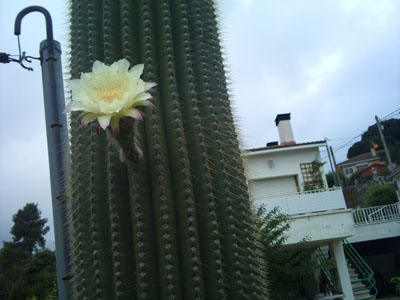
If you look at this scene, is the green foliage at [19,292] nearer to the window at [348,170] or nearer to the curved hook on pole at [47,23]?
the curved hook on pole at [47,23]

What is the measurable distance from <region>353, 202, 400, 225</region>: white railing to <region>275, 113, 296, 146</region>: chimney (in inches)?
189

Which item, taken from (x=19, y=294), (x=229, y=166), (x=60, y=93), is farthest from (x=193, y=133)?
(x=19, y=294)

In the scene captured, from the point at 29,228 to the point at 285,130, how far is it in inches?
1258

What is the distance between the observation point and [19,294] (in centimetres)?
651

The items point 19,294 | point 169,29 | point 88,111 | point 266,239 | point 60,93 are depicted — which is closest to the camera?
point 88,111

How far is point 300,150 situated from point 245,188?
16.1 m

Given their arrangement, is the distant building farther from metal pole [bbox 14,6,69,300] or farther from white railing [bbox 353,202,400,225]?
metal pole [bbox 14,6,69,300]

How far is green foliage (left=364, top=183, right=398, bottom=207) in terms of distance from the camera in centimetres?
2430

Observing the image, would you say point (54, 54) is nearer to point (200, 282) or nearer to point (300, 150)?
point (200, 282)

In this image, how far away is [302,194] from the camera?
1281cm

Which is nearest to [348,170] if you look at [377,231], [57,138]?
[377,231]

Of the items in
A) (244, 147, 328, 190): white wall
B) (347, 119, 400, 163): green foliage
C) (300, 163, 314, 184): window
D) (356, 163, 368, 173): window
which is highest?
(347, 119, 400, 163): green foliage

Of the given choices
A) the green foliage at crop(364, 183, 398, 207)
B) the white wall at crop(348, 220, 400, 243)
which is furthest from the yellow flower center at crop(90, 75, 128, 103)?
the green foliage at crop(364, 183, 398, 207)

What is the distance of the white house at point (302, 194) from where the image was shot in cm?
1148
